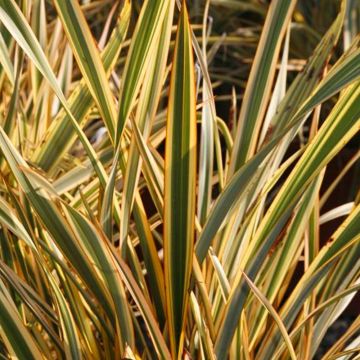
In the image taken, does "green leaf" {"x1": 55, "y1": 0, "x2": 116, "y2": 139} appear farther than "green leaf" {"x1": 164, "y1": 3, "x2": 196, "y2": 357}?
Yes

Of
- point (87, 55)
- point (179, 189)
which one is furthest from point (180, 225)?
point (87, 55)

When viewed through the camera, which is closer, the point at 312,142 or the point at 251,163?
the point at 251,163

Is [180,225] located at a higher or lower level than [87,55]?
lower

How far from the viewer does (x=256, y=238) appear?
1320 mm

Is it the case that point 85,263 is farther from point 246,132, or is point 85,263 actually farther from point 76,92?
point 76,92

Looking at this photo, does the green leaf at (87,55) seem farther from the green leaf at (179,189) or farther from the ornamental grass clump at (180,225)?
the green leaf at (179,189)

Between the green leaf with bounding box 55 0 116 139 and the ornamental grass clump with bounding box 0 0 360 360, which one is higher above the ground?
the green leaf with bounding box 55 0 116 139

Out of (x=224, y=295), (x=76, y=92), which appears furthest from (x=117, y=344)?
(x=76, y=92)

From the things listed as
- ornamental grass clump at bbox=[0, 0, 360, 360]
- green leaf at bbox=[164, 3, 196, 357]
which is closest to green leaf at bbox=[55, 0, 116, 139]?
ornamental grass clump at bbox=[0, 0, 360, 360]

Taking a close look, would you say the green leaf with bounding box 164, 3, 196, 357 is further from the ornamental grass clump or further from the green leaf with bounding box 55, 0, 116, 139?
the green leaf with bounding box 55, 0, 116, 139

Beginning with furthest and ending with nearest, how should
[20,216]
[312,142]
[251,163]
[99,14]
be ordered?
[99,14] < [20,216] < [312,142] < [251,163]

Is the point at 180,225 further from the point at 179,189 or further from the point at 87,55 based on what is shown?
the point at 87,55

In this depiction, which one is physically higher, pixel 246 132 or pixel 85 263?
pixel 246 132

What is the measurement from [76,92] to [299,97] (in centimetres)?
47
